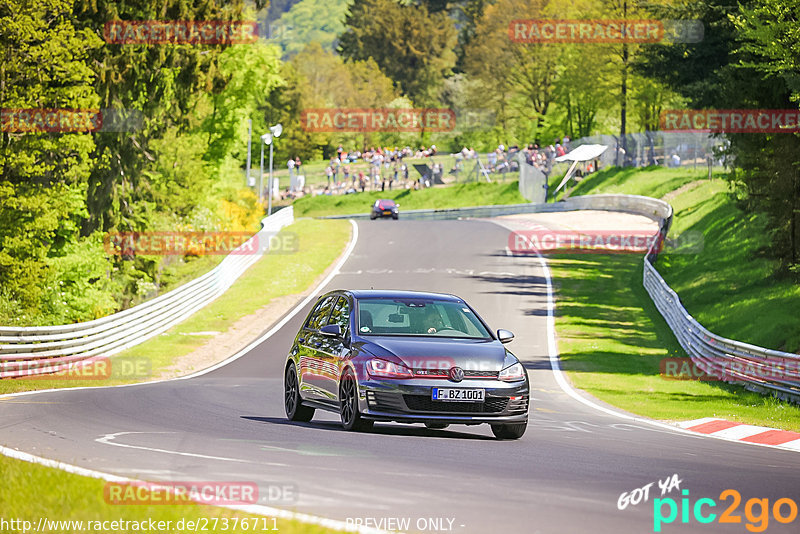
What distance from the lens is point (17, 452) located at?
10.5m

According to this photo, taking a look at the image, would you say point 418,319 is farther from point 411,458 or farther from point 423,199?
point 423,199

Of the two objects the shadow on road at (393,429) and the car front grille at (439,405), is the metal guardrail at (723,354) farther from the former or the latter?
the car front grille at (439,405)

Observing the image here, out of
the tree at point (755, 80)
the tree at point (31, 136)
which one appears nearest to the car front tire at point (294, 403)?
the tree at point (755, 80)

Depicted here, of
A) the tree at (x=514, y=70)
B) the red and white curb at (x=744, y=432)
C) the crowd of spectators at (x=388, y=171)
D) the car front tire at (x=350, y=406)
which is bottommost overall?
the red and white curb at (x=744, y=432)

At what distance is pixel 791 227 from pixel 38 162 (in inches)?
911

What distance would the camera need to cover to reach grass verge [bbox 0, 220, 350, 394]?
90.6 feet

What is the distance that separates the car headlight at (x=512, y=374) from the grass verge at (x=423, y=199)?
72222mm

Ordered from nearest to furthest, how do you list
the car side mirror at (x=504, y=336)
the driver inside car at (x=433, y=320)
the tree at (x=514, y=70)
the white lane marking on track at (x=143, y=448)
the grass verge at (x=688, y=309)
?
the white lane marking on track at (x=143, y=448) → the car side mirror at (x=504, y=336) → the driver inside car at (x=433, y=320) → the grass verge at (x=688, y=309) → the tree at (x=514, y=70)

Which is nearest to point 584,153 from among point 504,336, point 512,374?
point 504,336

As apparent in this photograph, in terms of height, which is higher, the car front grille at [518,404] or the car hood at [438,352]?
the car hood at [438,352]

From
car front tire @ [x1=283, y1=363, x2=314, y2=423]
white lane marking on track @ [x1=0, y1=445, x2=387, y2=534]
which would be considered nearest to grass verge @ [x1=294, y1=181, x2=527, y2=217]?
car front tire @ [x1=283, y1=363, x2=314, y2=423]

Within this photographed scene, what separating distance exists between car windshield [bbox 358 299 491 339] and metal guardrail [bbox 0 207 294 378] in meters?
12.2

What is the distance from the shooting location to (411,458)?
10695mm

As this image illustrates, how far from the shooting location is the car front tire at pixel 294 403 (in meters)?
15.0
